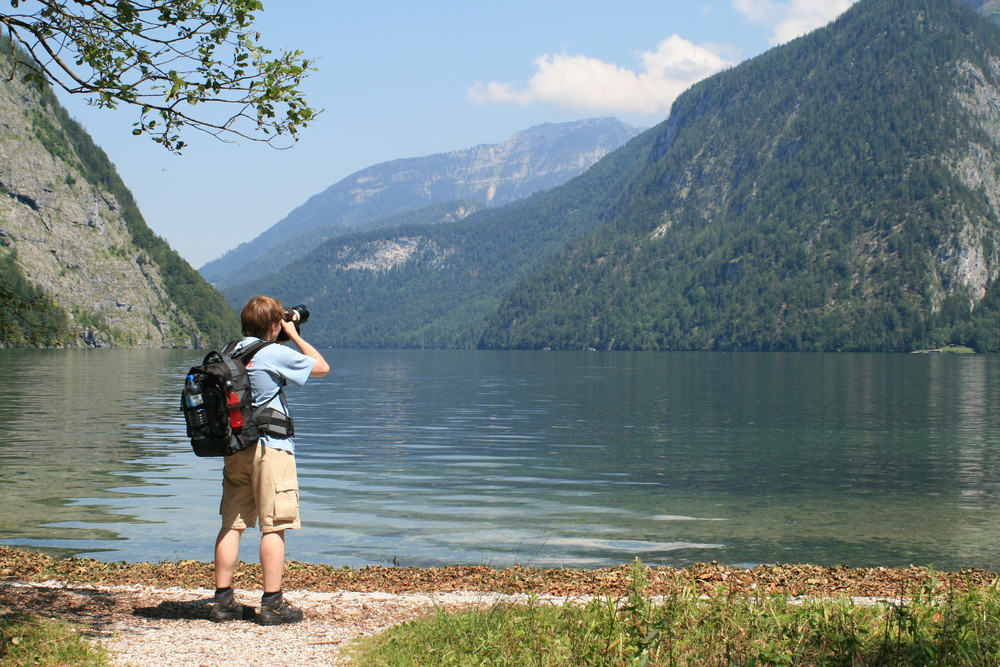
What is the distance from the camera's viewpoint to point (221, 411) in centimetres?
916

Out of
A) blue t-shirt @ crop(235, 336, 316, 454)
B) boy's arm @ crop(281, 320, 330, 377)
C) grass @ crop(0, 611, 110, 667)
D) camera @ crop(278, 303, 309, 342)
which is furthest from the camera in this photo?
camera @ crop(278, 303, 309, 342)

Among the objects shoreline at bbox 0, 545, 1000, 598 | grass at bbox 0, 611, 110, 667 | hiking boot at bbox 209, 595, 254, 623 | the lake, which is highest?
grass at bbox 0, 611, 110, 667

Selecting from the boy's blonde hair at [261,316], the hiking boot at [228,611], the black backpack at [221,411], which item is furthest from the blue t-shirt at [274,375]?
the hiking boot at [228,611]

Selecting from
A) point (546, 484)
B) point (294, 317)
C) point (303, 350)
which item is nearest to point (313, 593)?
point (303, 350)

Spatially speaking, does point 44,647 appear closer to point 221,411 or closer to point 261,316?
point 221,411

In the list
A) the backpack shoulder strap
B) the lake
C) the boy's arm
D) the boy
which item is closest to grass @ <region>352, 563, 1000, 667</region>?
the boy

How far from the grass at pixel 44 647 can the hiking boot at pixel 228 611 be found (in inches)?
Answer: 51.3

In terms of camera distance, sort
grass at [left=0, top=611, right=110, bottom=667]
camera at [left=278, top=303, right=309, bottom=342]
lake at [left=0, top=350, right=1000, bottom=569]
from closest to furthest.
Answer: grass at [left=0, top=611, right=110, bottom=667] < camera at [left=278, top=303, right=309, bottom=342] < lake at [left=0, top=350, right=1000, bottom=569]

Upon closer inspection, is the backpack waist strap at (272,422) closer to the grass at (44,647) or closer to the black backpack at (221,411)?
the black backpack at (221,411)

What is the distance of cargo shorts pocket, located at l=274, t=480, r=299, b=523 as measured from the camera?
9.30 meters

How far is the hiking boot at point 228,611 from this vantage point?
9367 millimetres

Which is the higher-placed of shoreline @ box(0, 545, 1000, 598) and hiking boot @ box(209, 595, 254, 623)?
hiking boot @ box(209, 595, 254, 623)

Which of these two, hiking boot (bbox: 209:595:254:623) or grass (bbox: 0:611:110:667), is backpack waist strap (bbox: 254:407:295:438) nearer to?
hiking boot (bbox: 209:595:254:623)

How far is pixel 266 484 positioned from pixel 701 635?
159 inches
